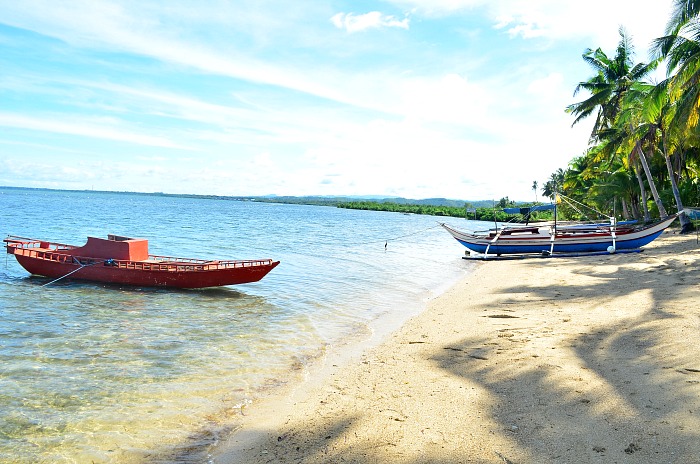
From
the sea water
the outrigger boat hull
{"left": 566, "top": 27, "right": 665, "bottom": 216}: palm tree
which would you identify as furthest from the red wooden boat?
{"left": 566, "top": 27, "right": 665, "bottom": 216}: palm tree

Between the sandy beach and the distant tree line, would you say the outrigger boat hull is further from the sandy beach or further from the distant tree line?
the distant tree line

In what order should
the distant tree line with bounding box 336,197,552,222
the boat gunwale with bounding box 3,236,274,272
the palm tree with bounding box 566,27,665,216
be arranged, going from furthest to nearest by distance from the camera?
the distant tree line with bounding box 336,197,552,222 < the palm tree with bounding box 566,27,665,216 < the boat gunwale with bounding box 3,236,274,272

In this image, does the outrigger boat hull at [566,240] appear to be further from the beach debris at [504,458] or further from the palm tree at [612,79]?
the beach debris at [504,458]

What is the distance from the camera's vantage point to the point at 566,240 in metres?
23.6

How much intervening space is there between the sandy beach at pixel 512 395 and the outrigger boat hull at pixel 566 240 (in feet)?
41.4

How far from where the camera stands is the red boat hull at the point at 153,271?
16.2m

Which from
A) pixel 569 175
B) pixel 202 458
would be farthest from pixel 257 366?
pixel 569 175

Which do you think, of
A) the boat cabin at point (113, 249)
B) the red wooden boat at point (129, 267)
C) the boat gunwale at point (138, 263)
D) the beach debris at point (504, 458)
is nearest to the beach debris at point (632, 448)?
the beach debris at point (504, 458)

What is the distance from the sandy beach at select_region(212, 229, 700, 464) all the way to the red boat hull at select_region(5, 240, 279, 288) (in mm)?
7857

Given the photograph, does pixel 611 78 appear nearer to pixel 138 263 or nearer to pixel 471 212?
pixel 138 263

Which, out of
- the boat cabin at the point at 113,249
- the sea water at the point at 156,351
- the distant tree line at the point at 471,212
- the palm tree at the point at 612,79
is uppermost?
the palm tree at the point at 612,79

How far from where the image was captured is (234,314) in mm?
13227

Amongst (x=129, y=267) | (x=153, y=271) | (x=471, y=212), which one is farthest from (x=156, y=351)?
(x=471, y=212)

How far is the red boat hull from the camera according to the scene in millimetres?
16172
